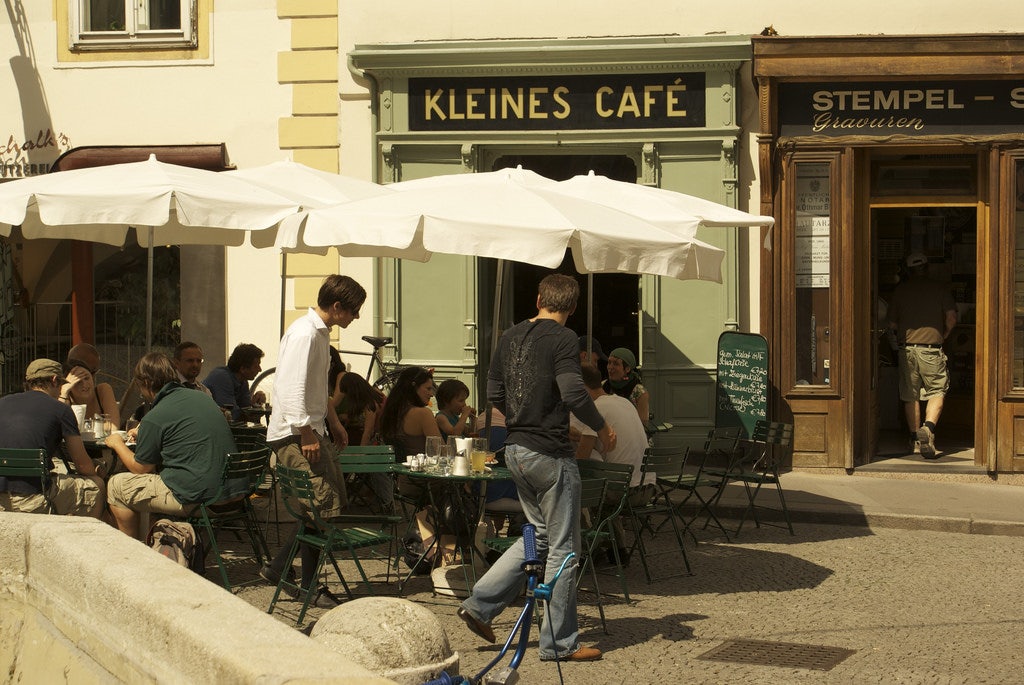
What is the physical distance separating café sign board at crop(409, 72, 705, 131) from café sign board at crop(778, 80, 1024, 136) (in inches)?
36.0

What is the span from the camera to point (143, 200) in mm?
9562

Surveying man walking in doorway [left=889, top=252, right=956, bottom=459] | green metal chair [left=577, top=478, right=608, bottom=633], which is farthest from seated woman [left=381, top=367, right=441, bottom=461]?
man walking in doorway [left=889, top=252, right=956, bottom=459]

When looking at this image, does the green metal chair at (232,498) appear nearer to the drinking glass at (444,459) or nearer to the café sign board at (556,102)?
the drinking glass at (444,459)

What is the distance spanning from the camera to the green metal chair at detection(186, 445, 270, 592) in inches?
320

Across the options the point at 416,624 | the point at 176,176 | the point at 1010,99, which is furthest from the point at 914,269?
the point at 416,624

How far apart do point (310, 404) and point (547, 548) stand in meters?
1.74

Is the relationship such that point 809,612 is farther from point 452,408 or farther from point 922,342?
point 922,342

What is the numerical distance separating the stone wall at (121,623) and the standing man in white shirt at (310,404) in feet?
6.84

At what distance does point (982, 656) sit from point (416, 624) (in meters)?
3.18

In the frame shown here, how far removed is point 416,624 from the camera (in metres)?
5.39

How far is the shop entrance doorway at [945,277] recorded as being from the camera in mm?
15305

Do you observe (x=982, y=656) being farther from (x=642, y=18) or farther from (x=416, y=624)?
(x=642, y=18)

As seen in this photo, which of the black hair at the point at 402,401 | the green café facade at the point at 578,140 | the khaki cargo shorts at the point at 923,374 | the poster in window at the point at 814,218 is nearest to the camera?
the black hair at the point at 402,401

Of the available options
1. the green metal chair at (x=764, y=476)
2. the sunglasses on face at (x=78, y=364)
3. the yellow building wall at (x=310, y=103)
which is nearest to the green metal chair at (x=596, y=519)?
the green metal chair at (x=764, y=476)
